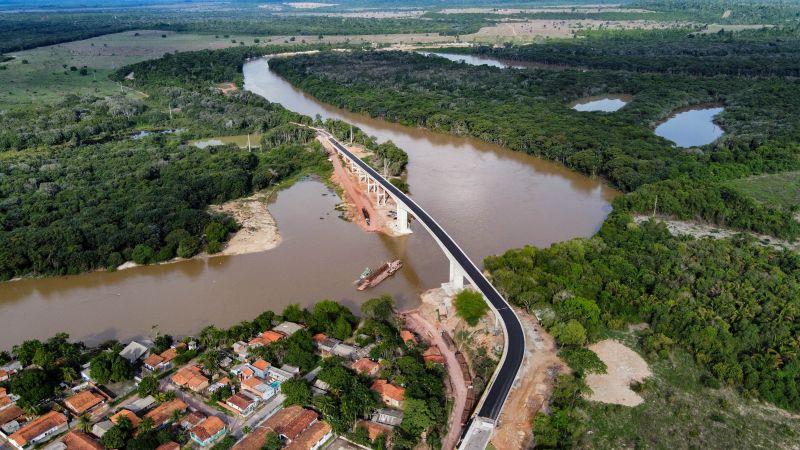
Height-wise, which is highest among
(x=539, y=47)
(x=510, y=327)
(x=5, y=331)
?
(x=539, y=47)

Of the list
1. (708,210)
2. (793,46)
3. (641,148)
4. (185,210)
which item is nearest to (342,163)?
(185,210)

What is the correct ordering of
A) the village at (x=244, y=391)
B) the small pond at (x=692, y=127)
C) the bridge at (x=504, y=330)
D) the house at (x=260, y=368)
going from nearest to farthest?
the bridge at (x=504, y=330), the village at (x=244, y=391), the house at (x=260, y=368), the small pond at (x=692, y=127)

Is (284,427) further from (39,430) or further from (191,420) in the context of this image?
(39,430)

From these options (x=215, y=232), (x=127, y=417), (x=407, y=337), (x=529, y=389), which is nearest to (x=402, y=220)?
(x=215, y=232)

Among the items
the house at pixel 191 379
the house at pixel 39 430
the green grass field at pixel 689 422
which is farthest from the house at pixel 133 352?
the green grass field at pixel 689 422

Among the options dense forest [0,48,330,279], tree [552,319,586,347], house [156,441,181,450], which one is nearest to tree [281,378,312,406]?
house [156,441,181,450]

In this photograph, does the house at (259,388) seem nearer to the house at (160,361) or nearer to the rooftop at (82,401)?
the house at (160,361)

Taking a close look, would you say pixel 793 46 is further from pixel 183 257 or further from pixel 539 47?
pixel 183 257
